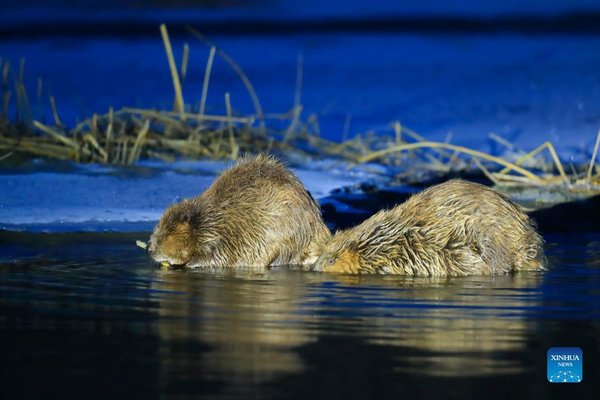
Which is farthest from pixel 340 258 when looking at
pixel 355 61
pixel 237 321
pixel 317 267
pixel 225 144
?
pixel 355 61

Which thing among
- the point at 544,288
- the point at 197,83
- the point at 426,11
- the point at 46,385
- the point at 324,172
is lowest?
the point at 46,385

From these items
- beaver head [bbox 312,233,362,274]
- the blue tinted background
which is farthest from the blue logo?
the blue tinted background

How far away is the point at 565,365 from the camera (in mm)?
5660

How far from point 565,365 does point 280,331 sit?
4.43ft

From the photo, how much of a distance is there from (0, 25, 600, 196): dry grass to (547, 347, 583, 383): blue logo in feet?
17.6

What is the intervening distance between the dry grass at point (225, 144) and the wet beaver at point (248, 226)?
93.8 inches

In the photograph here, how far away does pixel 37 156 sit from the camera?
1184cm

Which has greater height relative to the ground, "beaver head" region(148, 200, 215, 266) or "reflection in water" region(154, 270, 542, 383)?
"beaver head" region(148, 200, 215, 266)

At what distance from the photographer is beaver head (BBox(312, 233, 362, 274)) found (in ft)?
28.0

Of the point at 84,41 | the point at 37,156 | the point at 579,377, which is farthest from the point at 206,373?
the point at 84,41

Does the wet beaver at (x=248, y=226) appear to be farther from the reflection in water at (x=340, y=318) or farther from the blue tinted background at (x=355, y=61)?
the blue tinted background at (x=355, y=61)

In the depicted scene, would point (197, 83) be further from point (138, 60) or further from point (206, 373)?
point (206, 373)

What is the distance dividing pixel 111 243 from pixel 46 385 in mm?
4279

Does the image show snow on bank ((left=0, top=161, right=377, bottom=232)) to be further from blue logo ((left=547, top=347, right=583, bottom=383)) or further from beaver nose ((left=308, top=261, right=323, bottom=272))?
blue logo ((left=547, top=347, right=583, bottom=383))
